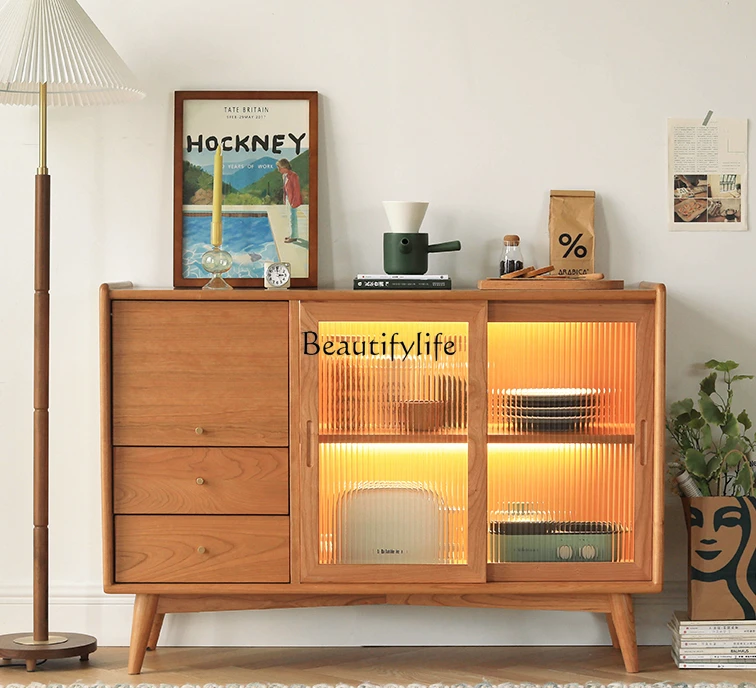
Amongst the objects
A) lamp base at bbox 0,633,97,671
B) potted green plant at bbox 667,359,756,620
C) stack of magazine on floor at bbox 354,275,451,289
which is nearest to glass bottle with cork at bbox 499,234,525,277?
stack of magazine on floor at bbox 354,275,451,289

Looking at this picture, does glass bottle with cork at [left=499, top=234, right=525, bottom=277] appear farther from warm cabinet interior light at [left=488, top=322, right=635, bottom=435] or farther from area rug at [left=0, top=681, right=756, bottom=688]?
area rug at [left=0, top=681, right=756, bottom=688]

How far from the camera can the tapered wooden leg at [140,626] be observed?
2512mm

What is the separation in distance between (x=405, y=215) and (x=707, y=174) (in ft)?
2.98

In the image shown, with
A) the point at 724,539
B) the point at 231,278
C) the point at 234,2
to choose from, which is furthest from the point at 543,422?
the point at 234,2

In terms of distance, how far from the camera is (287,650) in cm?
277

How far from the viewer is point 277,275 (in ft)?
8.48

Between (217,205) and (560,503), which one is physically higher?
(217,205)

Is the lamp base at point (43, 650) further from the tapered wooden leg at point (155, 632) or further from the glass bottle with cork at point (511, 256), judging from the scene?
the glass bottle with cork at point (511, 256)

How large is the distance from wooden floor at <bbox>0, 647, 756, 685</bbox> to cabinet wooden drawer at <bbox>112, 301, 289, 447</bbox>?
623 mm

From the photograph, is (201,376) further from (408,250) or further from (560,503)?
(560,503)

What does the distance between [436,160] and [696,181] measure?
2.48 feet

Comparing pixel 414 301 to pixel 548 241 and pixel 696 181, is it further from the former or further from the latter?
pixel 696 181

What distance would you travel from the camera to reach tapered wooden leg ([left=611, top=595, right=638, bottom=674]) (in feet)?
8.29

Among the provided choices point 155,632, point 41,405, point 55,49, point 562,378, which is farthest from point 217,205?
point 155,632
